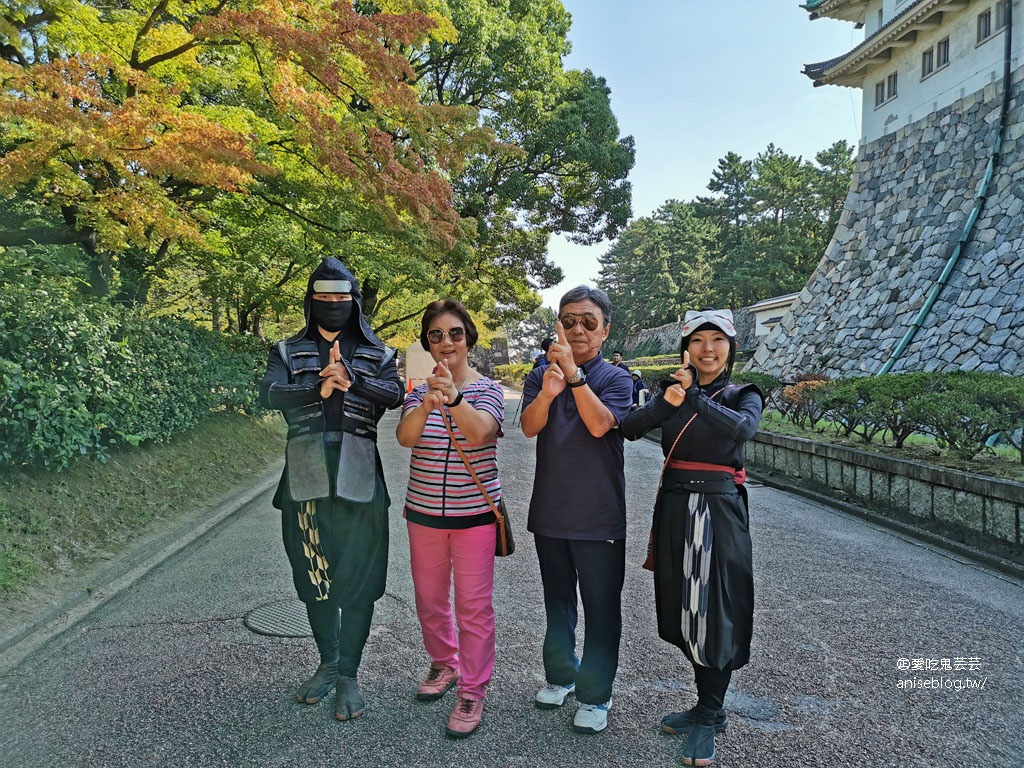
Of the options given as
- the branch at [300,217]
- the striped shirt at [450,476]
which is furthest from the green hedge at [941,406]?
the branch at [300,217]

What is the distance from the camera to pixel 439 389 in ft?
7.97

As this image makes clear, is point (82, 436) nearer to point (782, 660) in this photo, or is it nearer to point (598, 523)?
point (598, 523)

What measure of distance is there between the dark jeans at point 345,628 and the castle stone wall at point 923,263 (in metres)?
12.8

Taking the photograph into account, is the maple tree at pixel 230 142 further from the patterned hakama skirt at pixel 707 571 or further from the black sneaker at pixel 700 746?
the black sneaker at pixel 700 746

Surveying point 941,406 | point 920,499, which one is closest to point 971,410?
point 941,406

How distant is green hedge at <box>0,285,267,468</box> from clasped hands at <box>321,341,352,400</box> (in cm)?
330

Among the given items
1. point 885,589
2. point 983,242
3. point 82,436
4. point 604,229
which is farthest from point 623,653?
point 604,229

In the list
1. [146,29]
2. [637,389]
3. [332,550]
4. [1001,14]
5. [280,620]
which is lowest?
[280,620]

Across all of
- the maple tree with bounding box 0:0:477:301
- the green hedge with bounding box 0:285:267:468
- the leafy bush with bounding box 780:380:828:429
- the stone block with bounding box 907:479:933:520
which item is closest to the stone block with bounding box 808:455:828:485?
the leafy bush with bounding box 780:380:828:429

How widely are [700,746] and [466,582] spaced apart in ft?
3.72

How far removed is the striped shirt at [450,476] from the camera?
8.56 ft

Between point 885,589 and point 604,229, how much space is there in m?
16.9

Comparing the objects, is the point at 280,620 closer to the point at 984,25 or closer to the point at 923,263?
the point at 923,263

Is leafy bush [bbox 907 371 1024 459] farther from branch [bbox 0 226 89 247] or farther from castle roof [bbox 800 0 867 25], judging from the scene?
castle roof [bbox 800 0 867 25]
